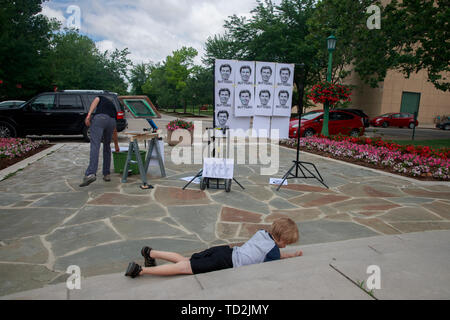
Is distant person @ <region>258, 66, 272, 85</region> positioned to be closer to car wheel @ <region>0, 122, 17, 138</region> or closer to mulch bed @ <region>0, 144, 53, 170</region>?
mulch bed @ <region>0, 144, 53, 170</region>

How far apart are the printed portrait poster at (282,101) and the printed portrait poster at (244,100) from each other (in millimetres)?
622

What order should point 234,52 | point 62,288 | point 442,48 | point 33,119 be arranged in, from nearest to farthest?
point 62,288 < point 33,119 < point 442,48 < point 234,52

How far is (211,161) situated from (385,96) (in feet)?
111

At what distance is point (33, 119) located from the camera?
480 inches

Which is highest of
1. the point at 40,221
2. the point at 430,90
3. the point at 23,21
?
the point at 23,21

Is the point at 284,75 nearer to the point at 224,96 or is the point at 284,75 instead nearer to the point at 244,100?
the point at 244,100

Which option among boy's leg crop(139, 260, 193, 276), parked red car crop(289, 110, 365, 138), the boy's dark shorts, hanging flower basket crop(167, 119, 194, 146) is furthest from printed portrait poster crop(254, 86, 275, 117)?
parked red car crop(289, 110, 365, 138)

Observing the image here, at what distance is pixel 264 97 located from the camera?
702cm

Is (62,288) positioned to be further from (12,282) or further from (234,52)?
(234,52)

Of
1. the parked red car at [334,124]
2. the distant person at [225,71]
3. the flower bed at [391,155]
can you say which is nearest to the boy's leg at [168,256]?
the distant person at [225,71]

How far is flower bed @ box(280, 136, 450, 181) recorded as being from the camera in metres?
8.03


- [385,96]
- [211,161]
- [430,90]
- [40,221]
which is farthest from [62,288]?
[430,90]

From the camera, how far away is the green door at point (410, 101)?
34953 mm
